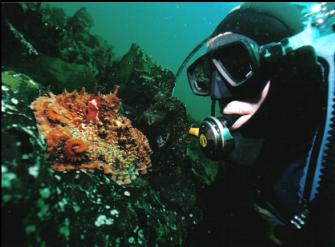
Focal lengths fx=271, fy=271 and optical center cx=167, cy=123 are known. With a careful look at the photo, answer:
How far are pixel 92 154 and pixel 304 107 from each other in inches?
87.1

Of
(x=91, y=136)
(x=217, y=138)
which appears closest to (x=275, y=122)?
(x=217, y=138)

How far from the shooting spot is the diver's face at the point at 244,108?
278 centimetres

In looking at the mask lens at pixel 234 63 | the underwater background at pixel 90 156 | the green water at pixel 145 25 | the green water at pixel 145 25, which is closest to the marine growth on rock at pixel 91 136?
the underwater background at pixel 90 156

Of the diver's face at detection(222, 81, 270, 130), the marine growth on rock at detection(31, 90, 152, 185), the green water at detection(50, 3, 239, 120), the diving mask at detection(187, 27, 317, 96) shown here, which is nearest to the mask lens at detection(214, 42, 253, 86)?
the diving mask at detection(187, 27, 317, 96)

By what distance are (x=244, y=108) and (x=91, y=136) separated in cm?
179

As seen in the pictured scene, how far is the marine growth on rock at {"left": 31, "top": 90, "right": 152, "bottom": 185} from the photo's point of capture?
2.71m

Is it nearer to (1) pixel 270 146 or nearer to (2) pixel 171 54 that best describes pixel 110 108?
(1) pixel 270 146

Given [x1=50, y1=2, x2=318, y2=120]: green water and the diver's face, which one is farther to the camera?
[x1=50, y1=2, x2=318, y2=120]: green water

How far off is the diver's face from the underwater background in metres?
1.06

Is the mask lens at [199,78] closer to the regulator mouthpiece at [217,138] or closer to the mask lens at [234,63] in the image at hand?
the mask lens at [234,63]

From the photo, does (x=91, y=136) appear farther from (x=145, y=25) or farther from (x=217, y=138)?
(x=145, y=25)

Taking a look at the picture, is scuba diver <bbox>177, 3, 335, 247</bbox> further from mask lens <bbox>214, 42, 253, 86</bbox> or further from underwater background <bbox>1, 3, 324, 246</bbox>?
underwater background <bbox>1, 3, 324, 246</bbox>

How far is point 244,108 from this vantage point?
290cm

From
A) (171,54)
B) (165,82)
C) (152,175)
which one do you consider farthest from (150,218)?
(171,54)
